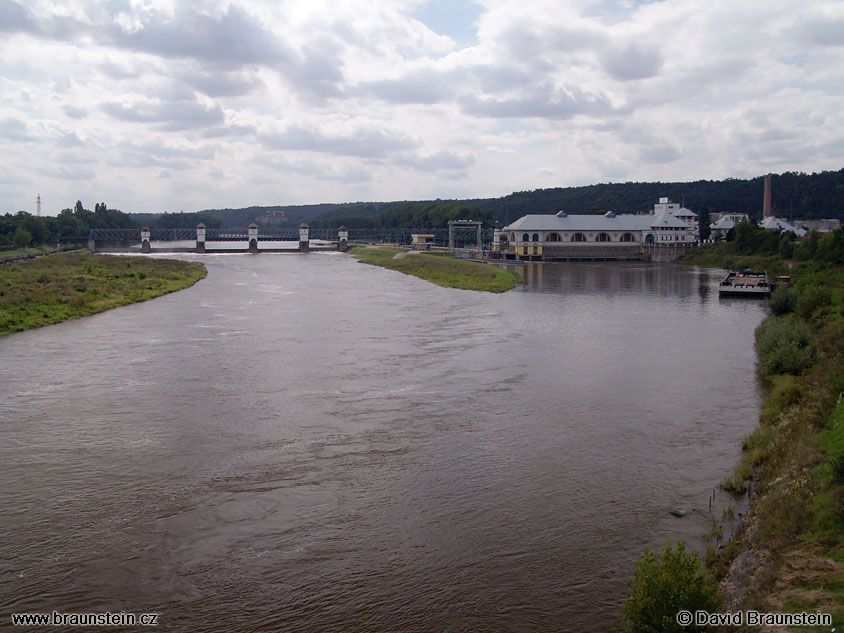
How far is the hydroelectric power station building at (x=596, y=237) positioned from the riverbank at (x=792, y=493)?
155 ft

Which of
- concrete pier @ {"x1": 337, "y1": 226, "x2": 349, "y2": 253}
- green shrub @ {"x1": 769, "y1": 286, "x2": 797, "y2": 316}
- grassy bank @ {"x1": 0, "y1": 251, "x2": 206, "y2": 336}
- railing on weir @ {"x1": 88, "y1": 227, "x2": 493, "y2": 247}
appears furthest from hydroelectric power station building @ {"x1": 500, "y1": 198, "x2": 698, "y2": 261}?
green shrub @ {"x1": 769, "y1": 286, "x2": 797, "y2": 316}

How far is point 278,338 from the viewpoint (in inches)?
737

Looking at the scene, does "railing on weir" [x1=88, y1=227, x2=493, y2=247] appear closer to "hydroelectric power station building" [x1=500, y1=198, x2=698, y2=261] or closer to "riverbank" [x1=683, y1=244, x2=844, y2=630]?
"hydroelectric power station building" [x1=500, y1=198, x2=698, y2=261]

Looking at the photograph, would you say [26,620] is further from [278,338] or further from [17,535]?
[278,338]

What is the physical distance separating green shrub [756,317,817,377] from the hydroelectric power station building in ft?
149

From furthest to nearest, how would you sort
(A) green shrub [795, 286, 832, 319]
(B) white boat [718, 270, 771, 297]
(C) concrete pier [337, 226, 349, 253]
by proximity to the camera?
(C) concrete pier [337, 226, 349, 253] → (B) white boat [718, 270, 771, 297] → (A) green shrub [795, 286, 832, 319]

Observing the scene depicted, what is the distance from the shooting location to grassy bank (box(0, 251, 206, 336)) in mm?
21188

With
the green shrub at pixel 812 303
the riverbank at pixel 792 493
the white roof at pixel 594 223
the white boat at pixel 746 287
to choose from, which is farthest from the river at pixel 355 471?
the white roof at pixel 594 223

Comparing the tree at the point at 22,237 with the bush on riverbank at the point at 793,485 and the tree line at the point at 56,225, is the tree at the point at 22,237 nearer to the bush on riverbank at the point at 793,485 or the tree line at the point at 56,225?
the tree line at the point at 56,225

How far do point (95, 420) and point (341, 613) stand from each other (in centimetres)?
676

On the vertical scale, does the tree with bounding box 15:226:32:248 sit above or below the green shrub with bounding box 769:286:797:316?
above

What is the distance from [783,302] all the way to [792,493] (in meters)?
Answer: 17.4

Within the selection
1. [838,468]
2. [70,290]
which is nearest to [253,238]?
[70,290]

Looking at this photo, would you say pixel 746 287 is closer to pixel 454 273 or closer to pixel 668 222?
pixel 454 273
